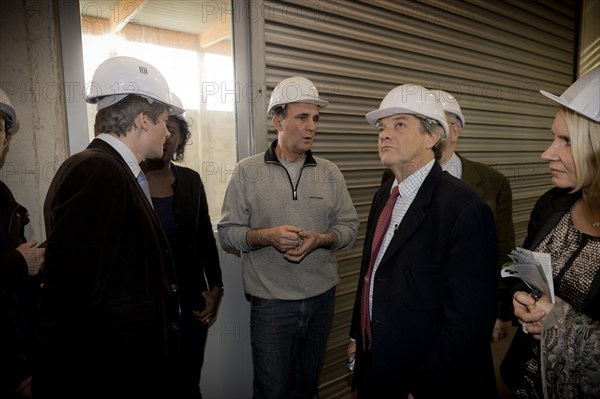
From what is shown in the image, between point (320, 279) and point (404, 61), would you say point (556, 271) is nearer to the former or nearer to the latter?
point (320, 279)

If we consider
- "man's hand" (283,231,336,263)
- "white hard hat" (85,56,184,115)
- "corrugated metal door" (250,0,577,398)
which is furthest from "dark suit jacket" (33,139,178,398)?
"corrugated metal door" (250,0,577,398)

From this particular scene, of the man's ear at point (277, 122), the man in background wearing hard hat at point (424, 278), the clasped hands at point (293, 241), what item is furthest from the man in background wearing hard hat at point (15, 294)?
the man in background wearing hard hat at point (424, 278)

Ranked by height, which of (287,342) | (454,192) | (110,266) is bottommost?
(287,342)

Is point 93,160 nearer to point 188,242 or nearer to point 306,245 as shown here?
point 188,242

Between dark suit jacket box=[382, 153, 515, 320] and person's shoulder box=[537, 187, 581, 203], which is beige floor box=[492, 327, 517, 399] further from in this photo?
person's shoulder box=[537, 187, 581, 203]

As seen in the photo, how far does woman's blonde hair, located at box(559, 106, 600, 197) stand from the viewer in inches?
46.9

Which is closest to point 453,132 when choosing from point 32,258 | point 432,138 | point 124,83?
point 432,138

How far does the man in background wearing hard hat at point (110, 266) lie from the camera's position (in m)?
1.17

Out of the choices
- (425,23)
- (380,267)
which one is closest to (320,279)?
(380,267)

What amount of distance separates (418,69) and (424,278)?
2.64 m

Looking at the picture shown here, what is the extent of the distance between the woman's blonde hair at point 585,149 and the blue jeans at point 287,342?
1.43 metres

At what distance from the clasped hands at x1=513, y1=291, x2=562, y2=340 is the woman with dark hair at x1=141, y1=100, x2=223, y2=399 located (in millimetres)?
1659

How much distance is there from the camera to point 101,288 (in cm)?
123

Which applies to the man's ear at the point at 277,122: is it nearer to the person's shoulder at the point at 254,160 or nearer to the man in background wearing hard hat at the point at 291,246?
the man in background wearing hard hat at the point at 291,246
